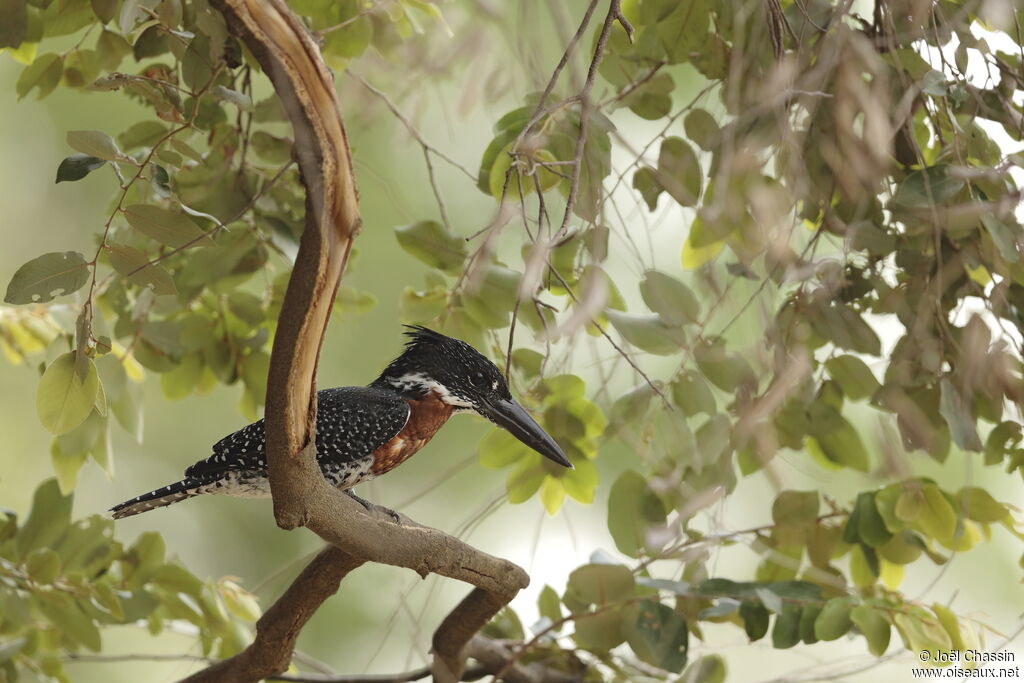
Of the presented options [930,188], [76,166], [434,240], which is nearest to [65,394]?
[76,166]

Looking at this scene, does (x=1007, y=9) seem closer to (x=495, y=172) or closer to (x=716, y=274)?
(x=716, y=274)

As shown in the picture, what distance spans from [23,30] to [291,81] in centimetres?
81

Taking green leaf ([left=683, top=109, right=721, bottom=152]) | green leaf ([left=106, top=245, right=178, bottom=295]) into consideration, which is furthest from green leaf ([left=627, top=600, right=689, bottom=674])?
green leaf ([left=106, top=245, right=178, bottom=295])

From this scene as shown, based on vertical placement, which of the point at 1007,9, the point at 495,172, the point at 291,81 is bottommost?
the point at 291,81

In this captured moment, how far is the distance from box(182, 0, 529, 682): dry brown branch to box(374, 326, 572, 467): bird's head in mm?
255

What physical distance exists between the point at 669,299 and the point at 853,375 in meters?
0.52

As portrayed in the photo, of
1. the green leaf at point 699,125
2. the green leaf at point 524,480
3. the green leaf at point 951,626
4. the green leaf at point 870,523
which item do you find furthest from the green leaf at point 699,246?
the green leaf at point 951,626

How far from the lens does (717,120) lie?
2.13m

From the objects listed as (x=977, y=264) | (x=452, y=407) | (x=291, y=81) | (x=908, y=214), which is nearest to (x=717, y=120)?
(x=908, y=214)

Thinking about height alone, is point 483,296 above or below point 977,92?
below

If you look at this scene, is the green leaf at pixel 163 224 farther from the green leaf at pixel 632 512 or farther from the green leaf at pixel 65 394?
the green leaf at pixel 632 512

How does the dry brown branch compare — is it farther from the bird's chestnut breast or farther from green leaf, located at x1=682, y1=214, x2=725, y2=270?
green leaf, located at x1=682, y1=214, x2=725, y2=270

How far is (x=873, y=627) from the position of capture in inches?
78.5

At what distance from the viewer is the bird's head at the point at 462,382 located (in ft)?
6.22
